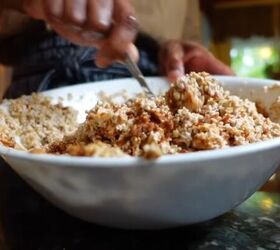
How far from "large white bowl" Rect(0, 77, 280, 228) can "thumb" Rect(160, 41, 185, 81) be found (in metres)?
0.37

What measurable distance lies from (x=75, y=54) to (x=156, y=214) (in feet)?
1.77

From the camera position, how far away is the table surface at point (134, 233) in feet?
1.66

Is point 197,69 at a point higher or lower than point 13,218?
higher

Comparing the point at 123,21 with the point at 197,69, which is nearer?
the point at 123,21

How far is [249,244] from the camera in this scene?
0.50 m

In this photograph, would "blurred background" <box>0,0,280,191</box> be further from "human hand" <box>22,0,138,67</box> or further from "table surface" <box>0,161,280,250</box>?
"table surface" <box>0,161,280,250</box>

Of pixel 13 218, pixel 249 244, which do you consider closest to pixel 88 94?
pixel 13 218

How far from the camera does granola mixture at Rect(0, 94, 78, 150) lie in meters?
0.66

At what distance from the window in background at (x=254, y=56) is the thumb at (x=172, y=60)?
1.36 m

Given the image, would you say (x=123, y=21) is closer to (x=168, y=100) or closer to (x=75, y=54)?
(x=168, y=100)

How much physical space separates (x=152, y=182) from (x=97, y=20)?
30 cm

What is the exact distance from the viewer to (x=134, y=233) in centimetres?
52

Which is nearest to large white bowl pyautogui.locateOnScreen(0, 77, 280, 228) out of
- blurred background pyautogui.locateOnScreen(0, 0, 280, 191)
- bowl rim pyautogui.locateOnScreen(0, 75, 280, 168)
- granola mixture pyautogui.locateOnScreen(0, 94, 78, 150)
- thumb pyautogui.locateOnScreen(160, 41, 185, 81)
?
bowl rim pyautogui.locateOnScreen(0, 75, 280, 168)

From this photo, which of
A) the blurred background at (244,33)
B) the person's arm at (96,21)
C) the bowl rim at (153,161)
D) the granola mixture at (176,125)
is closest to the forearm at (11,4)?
the person's arm at (96,21)
